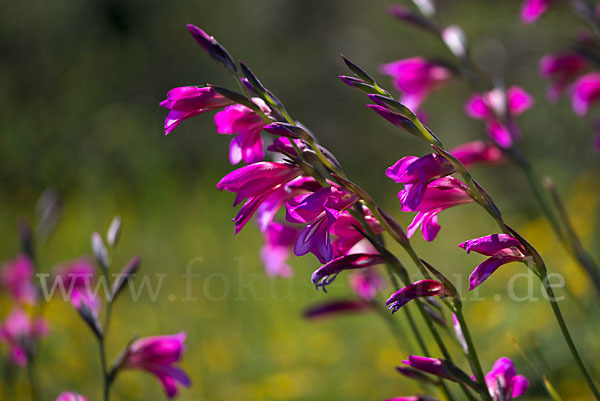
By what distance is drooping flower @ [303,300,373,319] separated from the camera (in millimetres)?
1487

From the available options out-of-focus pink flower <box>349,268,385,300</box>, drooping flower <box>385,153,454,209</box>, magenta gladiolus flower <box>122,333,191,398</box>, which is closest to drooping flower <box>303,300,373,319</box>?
out-of-focus pink flower <box>349,268,385,300</box>

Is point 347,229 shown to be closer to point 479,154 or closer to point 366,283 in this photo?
point 366,283

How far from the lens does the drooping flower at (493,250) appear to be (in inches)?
30.3

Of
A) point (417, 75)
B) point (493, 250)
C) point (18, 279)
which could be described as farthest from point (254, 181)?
point (18, 279)

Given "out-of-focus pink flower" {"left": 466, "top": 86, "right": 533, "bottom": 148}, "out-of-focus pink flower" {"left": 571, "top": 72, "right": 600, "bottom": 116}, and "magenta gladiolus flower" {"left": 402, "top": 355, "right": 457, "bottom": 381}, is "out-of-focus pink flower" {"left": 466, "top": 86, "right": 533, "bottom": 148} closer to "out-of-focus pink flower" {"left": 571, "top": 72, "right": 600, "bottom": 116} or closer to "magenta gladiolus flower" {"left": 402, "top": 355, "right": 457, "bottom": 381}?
"out-of-focus pink flower" {"left": 571, "top": 72, "right": 600, "bottom": 116}

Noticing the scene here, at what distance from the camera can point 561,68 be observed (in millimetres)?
1808

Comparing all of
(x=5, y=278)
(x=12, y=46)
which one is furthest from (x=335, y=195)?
(x=12, y=46)

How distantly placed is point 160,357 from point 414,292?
24.8 inches

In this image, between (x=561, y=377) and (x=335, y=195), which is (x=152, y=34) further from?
(x=335, y=195)

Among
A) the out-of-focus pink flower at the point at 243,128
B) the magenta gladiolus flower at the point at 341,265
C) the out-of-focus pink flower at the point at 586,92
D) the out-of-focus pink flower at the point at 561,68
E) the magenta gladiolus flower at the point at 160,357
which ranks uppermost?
the out-of-focus pink flower at the point at 561,68

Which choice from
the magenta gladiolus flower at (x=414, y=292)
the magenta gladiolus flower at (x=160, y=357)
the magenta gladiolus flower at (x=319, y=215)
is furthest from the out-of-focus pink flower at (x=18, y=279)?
the magenta gladiolus flower at (x=414, y=292)

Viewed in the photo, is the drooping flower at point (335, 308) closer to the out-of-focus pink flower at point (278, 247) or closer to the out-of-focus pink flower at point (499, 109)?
the out-of-focus pink flower at point (278, 247)

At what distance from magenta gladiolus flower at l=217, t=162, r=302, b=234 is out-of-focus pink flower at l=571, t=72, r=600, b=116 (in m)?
1.27

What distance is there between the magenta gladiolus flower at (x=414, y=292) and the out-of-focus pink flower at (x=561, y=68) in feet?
3.99
